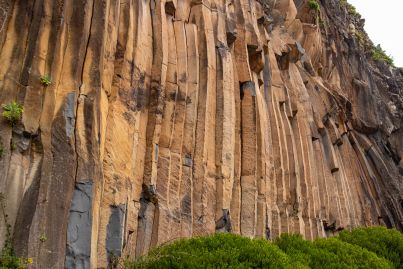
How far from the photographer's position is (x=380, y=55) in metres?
49.3

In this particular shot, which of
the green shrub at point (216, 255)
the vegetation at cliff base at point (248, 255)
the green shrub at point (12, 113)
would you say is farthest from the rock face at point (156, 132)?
the vegetation at cliff base at point (248, 255)

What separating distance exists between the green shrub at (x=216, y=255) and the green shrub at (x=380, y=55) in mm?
37855

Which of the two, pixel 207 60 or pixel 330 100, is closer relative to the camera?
pixel 207 60

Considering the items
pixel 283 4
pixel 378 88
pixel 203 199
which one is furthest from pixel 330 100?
pixel 203 199

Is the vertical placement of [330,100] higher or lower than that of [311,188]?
higher

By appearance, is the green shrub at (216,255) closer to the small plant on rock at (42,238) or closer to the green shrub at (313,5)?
the small plant on rock at (42,238)

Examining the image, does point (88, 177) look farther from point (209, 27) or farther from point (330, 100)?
point (330, 100)

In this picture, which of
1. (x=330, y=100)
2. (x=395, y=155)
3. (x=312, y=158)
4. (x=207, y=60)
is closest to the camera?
(x=207, y=60)

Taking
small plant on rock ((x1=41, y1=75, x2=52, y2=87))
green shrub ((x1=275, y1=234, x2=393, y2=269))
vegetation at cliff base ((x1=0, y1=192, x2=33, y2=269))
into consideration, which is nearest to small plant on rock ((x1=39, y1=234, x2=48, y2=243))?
vegetation at cliff base ((x1=0, y1=192, x2=33, y2=269))

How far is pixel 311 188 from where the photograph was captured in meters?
25.4

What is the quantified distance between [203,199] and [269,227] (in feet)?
14.4

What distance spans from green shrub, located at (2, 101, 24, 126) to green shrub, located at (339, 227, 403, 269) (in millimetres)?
11673

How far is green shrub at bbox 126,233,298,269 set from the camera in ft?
37.5

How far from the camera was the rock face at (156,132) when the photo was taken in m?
11.4
